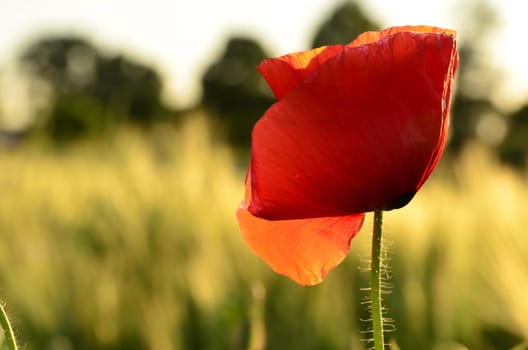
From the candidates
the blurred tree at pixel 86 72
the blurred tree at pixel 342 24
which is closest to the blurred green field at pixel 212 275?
the blurred tree at pixel 342 24

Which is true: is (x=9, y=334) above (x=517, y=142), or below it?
above

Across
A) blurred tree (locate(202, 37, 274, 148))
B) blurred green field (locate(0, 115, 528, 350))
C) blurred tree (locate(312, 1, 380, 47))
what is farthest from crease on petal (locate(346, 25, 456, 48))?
blurred tree (locate(202, 37, 274, 148))

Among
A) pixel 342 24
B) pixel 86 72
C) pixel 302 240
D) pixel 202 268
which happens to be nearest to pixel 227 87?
pixel 342 24

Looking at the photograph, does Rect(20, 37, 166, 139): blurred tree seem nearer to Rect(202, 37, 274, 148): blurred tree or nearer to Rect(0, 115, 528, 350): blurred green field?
Rect(202, 37, 274, 148): blurred tree

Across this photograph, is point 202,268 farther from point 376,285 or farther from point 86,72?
point 86,72

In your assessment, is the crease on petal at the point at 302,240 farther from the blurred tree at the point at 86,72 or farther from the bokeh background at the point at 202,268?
the blurred tree at the point at 86,72

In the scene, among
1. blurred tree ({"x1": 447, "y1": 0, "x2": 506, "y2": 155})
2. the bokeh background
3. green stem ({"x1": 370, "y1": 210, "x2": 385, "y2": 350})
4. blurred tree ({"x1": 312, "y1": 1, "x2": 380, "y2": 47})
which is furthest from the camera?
blurred tree ({"x1": 447, "y1": 0, "x2": 506, "y2": 155})

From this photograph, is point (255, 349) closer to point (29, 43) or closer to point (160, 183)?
point (160, 183)
